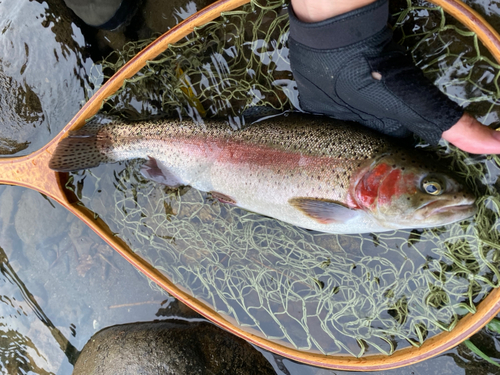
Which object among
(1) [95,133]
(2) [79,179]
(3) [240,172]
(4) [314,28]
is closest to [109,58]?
(1) [95,133]

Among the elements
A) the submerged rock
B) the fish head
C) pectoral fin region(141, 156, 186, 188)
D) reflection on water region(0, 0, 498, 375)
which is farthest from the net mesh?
the submerged rock

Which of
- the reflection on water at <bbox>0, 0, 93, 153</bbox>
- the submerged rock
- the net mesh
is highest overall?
the reflection on water at <bbox>0, 0, 93, 153</bbox>

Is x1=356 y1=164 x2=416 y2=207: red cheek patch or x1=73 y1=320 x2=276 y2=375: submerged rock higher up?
x1=356 y1=164 x2=416 y2=207: red cheek patch

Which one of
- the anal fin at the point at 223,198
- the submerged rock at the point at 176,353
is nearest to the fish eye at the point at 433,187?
the anal fin at the point at 223,198

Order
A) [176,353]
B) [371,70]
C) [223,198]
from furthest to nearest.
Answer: [176,353] → [223,198] → [371,70]

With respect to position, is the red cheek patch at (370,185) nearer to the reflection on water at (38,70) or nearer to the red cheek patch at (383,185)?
the red cheek patch at (383,185)

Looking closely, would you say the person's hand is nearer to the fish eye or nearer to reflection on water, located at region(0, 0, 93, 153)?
the fish eye

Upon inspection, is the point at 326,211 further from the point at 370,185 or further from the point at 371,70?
the point at 371,70

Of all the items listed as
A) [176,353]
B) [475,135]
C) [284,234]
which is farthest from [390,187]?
[176,353]
